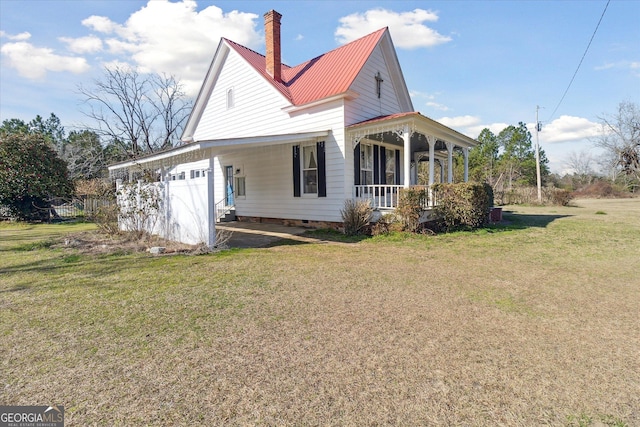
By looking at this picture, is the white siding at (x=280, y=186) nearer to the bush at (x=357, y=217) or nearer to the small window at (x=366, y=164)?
the bush at (x=357, y=217)

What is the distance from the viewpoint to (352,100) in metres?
11.6

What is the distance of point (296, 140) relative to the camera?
10.5 m

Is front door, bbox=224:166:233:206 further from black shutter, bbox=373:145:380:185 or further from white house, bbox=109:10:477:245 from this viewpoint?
black shutter, bbox=373:145:380:185

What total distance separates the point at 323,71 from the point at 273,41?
2.52 meters

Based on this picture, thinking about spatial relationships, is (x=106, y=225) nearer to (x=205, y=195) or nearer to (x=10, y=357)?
(x=205, y=195)

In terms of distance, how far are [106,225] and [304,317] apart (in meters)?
9.38

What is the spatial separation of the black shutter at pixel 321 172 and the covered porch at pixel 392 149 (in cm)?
107

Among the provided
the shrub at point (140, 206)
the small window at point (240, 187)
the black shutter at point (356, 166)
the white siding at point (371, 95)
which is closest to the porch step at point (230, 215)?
the small window at point (240, 187)

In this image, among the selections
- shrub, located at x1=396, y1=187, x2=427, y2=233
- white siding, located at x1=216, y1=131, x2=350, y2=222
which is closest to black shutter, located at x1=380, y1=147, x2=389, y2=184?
white siding, located at x1=216, y1=131, x2=350, y2=222

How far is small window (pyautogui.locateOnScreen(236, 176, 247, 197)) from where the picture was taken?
15016 millimetres

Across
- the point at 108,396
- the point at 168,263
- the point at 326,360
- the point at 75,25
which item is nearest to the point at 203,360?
the point at 108,396

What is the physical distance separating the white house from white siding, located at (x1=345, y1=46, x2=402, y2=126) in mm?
41

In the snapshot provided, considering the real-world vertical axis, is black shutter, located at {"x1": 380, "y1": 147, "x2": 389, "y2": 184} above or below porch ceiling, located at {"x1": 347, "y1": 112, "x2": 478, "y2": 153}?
below

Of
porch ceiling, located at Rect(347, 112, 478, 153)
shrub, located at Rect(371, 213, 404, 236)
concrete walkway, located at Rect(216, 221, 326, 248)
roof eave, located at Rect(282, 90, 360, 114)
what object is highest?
roof eave, located at Rect(282, 90, 360, 114)
